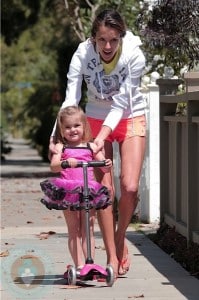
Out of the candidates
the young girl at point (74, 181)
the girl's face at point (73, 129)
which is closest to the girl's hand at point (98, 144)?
the young girl at point (74, 181)

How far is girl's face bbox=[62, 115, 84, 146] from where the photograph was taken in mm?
7184

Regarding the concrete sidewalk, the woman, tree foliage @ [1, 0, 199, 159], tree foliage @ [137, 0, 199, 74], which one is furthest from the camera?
tree foliage @ [1, 0, 199, 159]

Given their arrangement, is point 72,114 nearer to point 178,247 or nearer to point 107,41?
point 107,41

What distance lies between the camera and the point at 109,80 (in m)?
7.44

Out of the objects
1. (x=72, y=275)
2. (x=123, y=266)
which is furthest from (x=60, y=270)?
(x=72, y=275)

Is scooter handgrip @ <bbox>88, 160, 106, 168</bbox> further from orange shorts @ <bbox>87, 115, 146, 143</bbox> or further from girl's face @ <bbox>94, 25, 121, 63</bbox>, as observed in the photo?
girl's face @ <bbox>94, 25, 121, 63</bbox>

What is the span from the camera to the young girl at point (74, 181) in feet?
23.2

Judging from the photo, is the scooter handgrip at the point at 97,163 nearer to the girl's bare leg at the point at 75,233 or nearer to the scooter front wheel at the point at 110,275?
the girl's bare leg at the point at 75,233

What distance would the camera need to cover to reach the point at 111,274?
7.04 m

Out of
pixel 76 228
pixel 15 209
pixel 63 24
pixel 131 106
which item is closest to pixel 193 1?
pixel 131 106

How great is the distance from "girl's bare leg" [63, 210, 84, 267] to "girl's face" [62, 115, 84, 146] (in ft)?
1.80

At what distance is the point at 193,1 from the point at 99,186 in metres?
3.74

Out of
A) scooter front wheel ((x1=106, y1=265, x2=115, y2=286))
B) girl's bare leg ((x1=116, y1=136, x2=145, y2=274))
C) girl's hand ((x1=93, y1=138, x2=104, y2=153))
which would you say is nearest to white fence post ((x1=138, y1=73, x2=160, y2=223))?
girl's bare leg ((x1=116, y1=136, x2=145, y2=274))

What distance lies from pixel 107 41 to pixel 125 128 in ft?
2.33
